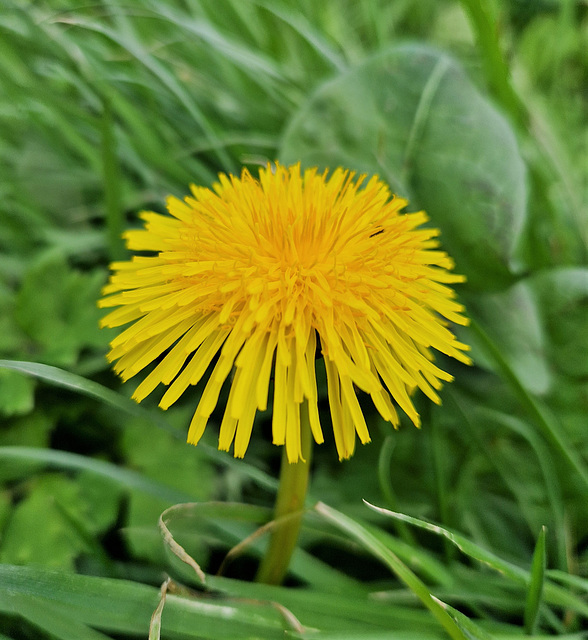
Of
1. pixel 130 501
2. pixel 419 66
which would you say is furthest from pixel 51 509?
pixel 419 66

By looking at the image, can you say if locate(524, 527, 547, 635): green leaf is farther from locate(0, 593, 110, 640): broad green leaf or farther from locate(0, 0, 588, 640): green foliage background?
locate(0, 593, 110, 640): broad green leaf

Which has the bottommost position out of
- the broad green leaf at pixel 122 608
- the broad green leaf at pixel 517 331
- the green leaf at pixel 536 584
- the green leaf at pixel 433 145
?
the broad green leaf at pixel 122 608

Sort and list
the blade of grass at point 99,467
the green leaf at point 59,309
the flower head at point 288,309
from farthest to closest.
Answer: the green leaf at point 59,309 < the blade of grass at point 99,467 < the flower head at point 288,309

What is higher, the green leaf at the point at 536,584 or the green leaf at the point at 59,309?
the green leaf at the point at 59,309

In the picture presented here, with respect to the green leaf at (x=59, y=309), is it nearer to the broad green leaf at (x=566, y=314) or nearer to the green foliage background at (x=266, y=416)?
the green foliage background at (x=266, y=416)

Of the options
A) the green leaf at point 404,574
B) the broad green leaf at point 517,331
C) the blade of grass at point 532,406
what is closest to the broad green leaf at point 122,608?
the green leaf at point 404,574

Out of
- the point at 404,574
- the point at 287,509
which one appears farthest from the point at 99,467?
the point at 404,574

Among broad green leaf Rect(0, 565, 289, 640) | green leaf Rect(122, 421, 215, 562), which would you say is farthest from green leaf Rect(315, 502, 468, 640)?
green leaf Rect(122, 421, 215, 562)

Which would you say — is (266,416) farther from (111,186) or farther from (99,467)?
(111,186)
